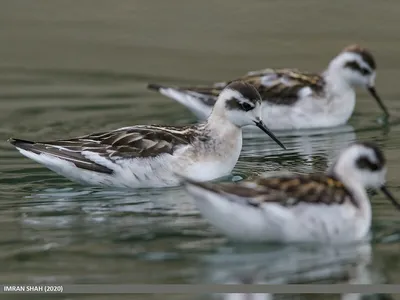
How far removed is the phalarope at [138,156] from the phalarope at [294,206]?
2.14 meters

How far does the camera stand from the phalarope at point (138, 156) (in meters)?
11.2

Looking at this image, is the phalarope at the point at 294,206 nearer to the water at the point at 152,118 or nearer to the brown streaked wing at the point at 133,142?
the water at the point at 152,118

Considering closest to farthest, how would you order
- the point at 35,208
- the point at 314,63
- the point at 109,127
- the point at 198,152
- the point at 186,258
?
1. the point at 186,258
2. the point at 35,208
3. the point at 198,152
4. the point at 109,127
5. the point at 314,63

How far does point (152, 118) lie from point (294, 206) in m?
5.64

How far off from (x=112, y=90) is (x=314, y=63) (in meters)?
3.05

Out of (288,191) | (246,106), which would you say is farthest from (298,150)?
(288,191)

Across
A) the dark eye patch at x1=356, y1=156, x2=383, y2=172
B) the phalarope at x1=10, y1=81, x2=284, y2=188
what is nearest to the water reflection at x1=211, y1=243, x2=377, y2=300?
the dark eye patch at x1=356, y1=156, x2=383, y2=172

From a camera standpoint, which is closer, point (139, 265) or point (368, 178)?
point (139, 265)

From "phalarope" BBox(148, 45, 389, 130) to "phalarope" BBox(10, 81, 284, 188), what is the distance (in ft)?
8.66

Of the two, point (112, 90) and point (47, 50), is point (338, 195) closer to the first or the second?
point (112, 90)

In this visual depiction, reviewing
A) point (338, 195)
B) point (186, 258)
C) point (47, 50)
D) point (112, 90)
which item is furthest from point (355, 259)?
point (47, 50)

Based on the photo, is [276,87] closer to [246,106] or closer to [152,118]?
[152,118]

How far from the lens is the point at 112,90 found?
15680mm

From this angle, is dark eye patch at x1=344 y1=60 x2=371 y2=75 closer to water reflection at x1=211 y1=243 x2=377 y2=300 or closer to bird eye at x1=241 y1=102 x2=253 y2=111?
bird eye at x1=241 y1=102 x2=253 y2=111
